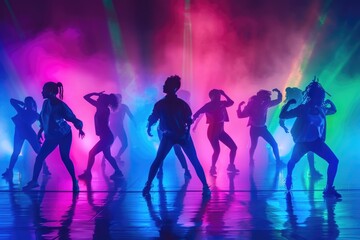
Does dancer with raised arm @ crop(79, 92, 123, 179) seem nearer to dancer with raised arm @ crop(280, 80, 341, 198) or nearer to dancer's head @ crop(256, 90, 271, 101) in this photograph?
dancer's head @ crop(256, 90, 271, 101)

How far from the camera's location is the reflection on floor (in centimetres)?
491

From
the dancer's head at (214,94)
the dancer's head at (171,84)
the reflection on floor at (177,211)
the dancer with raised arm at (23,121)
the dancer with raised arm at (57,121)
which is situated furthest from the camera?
the dancer with raised arm at (23,121)

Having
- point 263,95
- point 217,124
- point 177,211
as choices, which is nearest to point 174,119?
point 177,211

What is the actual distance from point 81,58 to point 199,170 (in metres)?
11.7

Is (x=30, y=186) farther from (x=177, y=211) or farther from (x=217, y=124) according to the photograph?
(x=217, y=124)

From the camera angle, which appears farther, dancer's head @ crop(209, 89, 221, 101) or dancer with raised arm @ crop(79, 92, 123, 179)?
dancer's head @ crop(209, 89, 221, 101)

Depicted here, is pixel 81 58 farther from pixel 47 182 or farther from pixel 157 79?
pixel 47 182

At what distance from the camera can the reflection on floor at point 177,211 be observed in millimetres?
4906

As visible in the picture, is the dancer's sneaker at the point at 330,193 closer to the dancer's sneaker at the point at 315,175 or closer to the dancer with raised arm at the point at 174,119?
the dancer with raised arm at the point at 174,119

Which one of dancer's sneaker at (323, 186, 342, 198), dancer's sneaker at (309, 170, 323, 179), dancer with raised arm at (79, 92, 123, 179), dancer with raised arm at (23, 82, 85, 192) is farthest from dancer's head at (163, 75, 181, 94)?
dancer's sneaker at (309, 170, 323, 179)

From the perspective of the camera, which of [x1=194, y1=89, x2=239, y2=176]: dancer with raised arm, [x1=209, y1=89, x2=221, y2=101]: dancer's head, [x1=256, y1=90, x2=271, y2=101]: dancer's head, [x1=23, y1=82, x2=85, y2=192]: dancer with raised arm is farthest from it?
[x1=256, y1=90, x2=271, y2=101]: dancer's head

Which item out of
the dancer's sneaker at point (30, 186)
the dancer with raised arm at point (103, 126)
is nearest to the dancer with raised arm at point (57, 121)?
the dancer's sneaker at point (30, 186)

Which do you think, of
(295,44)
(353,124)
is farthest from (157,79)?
(353,124)

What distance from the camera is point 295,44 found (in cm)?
1814
